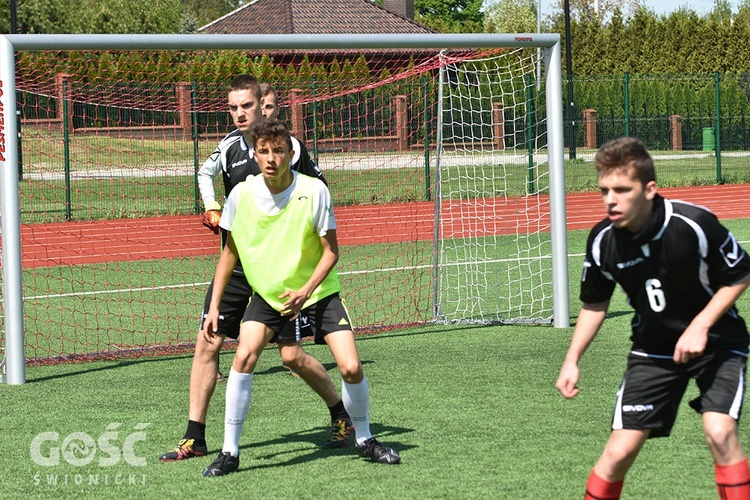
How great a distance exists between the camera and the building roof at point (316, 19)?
50.2 meters

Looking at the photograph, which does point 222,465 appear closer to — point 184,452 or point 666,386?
point 184,452

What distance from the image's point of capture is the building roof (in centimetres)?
5025

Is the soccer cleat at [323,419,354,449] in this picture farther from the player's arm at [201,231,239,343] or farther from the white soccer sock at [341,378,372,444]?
the player's arm at [201,231,239,343]

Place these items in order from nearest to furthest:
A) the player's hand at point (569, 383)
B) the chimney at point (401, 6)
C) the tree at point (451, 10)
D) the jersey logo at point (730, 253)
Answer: the jersey logo at point (730, 253), the player's hand at point (569, 383), the chimney at point (401, 6), the tree at point (451, 10)

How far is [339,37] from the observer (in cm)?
949

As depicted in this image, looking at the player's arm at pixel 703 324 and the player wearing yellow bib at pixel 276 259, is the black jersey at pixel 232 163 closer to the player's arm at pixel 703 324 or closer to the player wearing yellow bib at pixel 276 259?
the player wearing yellow bib at pixel 276 259

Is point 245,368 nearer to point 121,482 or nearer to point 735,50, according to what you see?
point 121,482

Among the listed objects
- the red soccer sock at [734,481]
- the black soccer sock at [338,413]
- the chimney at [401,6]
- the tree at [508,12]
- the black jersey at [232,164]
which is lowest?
the black soccer sock at [338,413]

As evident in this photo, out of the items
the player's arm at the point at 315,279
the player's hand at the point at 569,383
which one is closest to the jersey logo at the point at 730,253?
the player's hand at the point at 569,383

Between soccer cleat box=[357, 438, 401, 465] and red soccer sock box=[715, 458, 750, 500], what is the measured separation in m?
2.02

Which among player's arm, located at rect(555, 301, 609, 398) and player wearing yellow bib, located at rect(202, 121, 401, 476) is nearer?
player's arm, located at rect(555, 301, 609, 398)

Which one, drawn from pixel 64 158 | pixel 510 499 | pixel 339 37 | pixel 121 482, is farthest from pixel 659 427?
pixel 64 158

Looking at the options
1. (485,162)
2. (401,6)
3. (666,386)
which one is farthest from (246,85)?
(401,6)

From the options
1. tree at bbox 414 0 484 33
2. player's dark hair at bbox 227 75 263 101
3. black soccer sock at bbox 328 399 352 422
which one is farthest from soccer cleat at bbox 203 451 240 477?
tree at bbox 414 0 484 33
